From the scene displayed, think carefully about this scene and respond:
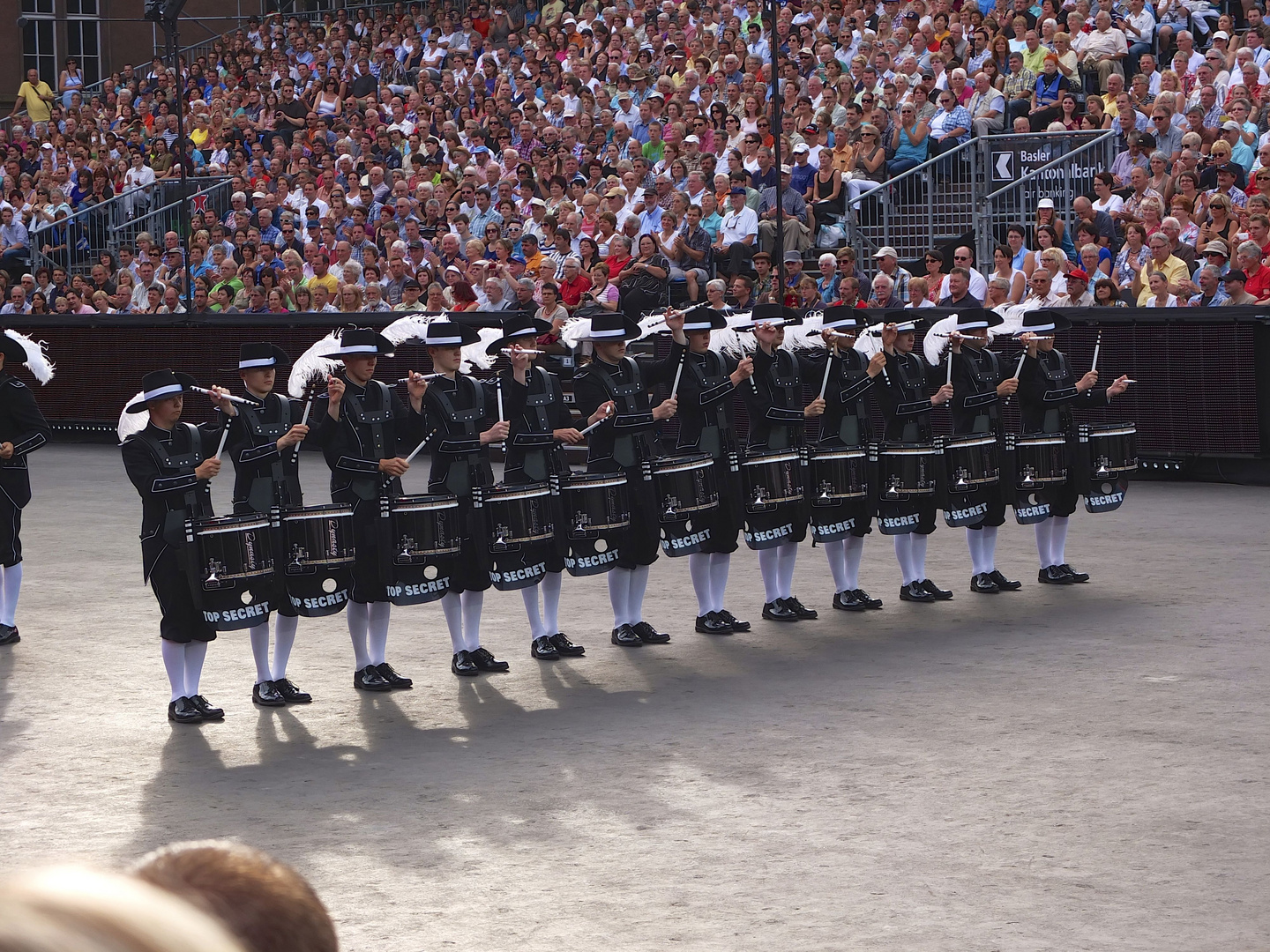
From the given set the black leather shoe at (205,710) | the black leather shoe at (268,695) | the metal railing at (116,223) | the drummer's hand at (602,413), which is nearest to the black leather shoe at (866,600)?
the drummer's hand at (602,413)

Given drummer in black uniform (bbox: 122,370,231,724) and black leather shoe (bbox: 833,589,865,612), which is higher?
drummer in black uniform (bbox: 122,370,231,724)

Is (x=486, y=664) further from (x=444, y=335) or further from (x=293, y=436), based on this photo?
(x=444, y=335)

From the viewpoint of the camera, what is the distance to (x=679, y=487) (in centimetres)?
1020

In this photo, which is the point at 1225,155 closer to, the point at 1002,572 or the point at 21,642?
→ the point at 1002,572

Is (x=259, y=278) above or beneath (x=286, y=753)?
above

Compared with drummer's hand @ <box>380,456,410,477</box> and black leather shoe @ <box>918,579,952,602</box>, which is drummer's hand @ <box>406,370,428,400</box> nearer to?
drummer's hand @ <box>380,456,410,477</box>

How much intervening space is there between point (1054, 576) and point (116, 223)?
1960 centimetres

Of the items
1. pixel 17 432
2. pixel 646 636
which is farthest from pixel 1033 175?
pixel 17 432

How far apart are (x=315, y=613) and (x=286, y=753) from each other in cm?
115

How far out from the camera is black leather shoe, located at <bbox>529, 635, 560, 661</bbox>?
9.78 meters

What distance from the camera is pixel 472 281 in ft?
65.7

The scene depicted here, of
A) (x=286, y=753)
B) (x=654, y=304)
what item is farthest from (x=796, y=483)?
(x=654, y=304)

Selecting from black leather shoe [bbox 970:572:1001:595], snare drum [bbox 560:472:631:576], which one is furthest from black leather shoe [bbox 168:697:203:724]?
black leather shoe [bbox 970:572:1001:595]

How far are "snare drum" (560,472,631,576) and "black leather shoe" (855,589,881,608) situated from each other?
6.36 ft
